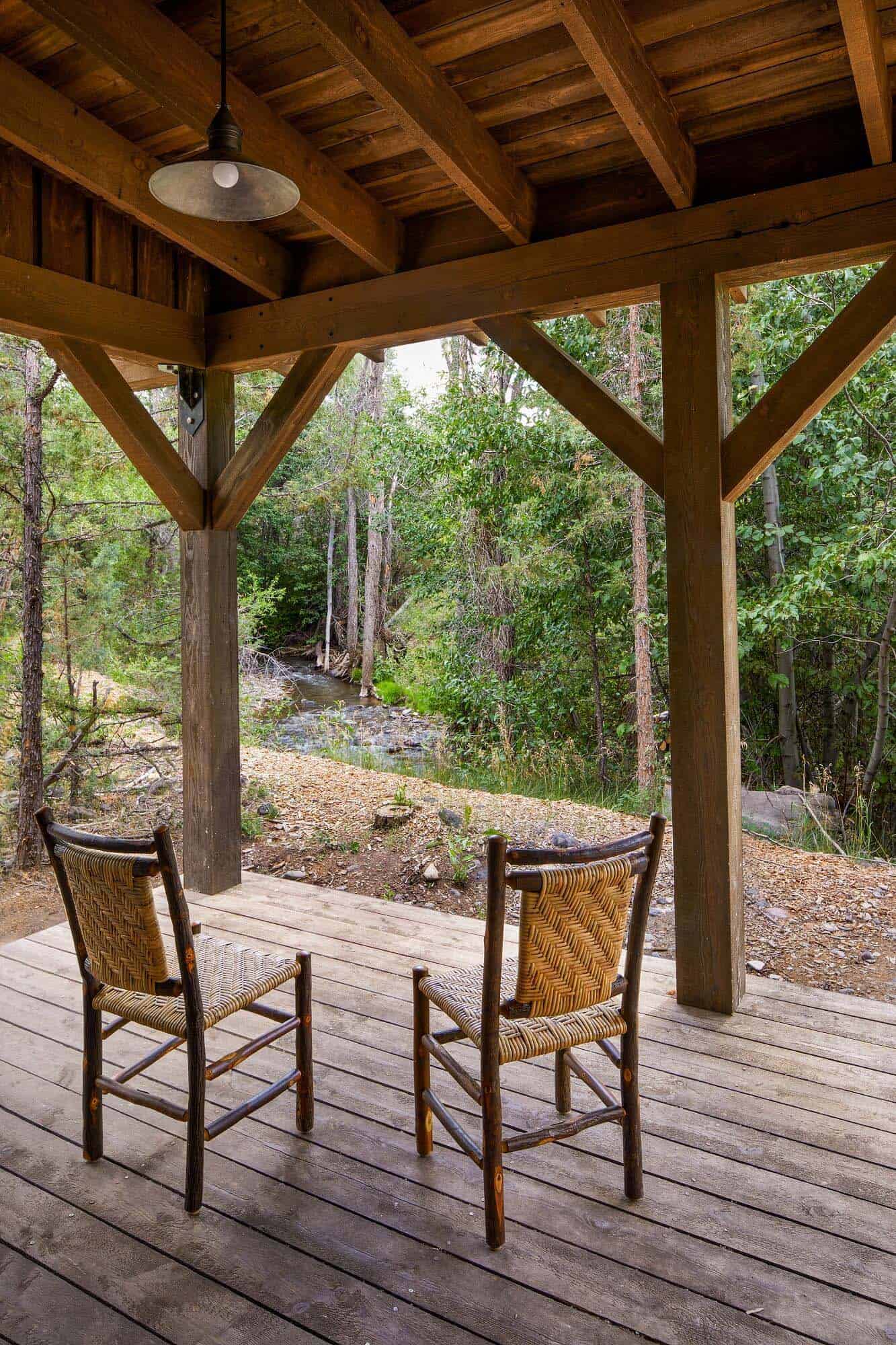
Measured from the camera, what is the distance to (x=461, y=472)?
8281mm

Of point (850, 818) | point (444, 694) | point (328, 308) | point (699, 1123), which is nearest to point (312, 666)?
point (444, 694)

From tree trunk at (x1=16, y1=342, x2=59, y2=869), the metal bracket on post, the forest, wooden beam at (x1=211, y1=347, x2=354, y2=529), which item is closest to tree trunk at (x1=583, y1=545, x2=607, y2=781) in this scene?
the forest

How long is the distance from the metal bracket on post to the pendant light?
1.95 meters

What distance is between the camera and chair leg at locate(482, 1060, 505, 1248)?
6.24 ft

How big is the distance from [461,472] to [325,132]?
207 inches

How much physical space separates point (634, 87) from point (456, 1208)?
2.91 metres

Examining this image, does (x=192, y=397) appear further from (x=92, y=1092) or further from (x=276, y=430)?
(x=92, y=1092)

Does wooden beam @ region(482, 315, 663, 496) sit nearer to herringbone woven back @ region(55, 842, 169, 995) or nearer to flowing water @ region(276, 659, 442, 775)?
herringbone woven back @ region(55, 842, 169, 995)

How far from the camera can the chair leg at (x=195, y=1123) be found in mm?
2045

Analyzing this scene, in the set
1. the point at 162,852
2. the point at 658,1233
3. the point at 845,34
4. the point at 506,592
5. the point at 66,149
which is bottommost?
the point at 658,1233

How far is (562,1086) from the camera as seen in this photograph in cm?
239

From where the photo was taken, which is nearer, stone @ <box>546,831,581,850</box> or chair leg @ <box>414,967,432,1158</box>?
chair leg @ <box>414,967,432,1158</box>

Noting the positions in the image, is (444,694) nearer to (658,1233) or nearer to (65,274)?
(65,274)

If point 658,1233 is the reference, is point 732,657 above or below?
above
